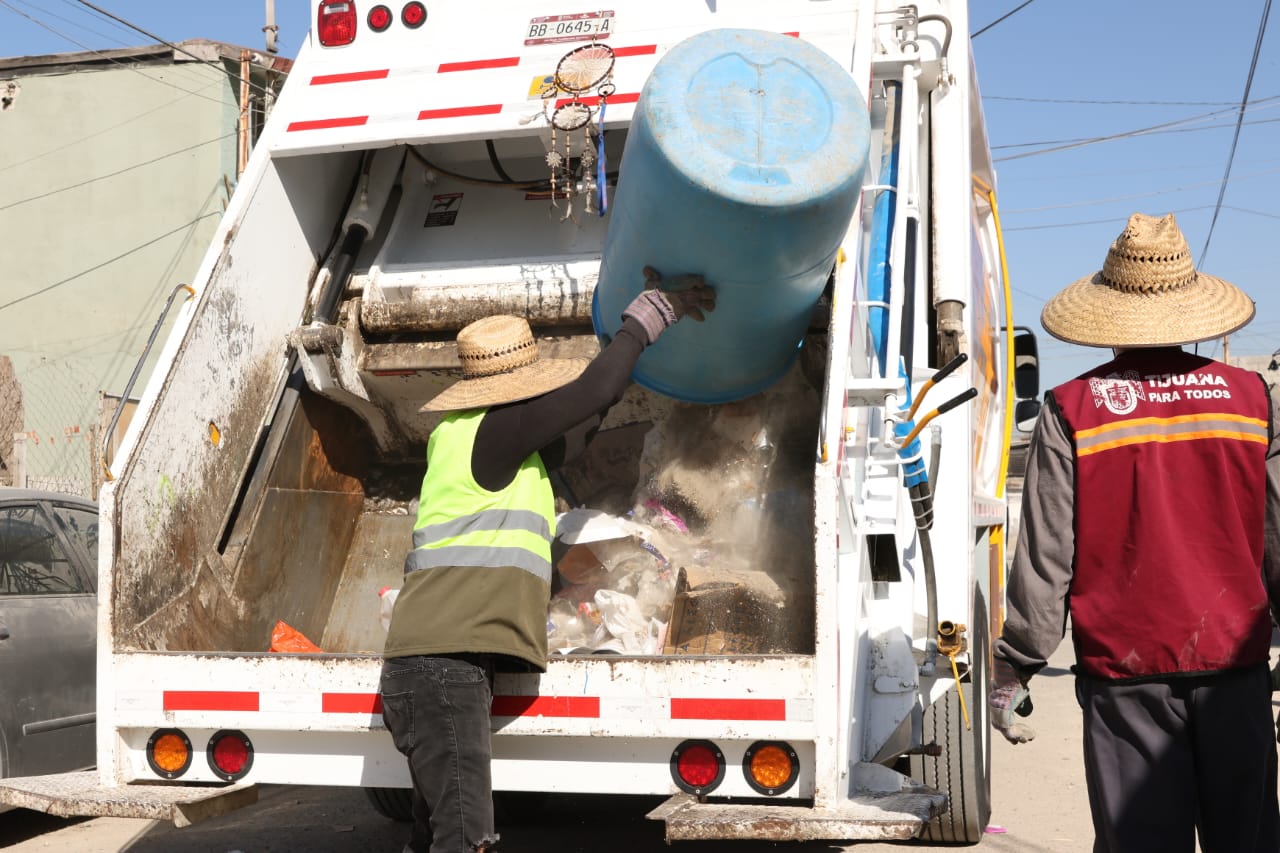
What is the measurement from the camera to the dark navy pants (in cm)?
245

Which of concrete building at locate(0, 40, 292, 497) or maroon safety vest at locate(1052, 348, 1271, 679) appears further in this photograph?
concrete building at locate(0, 40, 292, 497)

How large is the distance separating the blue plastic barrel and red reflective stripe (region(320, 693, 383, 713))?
1.25 metres

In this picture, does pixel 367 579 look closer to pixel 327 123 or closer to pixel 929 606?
pixel 327 123

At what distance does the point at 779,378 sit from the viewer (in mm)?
3961

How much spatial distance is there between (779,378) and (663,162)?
40.4 inches

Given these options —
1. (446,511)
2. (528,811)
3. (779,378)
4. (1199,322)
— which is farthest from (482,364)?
(528,811)

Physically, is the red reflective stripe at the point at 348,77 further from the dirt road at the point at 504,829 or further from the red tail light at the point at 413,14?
the dirt road at the point at 504,829

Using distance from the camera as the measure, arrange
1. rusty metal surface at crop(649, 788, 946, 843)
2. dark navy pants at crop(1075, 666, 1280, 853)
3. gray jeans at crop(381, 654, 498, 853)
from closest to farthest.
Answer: dark navy pants at crop(1075, 666, 1280, 853) < rusty metal surface at crop(649, 788, 946, 843) < gray jeans at crop(381, 654, 498, 853)

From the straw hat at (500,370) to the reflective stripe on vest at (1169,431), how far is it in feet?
4.20

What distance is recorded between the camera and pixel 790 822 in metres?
2.96

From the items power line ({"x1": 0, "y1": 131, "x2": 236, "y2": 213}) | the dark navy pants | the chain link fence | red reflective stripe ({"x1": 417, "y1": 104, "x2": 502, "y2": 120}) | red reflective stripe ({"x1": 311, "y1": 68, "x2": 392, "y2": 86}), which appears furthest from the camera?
power line ({"x1": 0, "y1": 131, "x2": 236, "y2": 213})

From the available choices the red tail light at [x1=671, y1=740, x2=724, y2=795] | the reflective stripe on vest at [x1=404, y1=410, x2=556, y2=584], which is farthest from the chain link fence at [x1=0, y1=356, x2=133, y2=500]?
the red tail light at [x1=671, y1=740, x2=724, y2=795]

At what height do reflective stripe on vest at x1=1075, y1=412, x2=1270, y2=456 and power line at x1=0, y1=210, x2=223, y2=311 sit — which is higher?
power line at x1=0, y1=210, x2=223, y2=311

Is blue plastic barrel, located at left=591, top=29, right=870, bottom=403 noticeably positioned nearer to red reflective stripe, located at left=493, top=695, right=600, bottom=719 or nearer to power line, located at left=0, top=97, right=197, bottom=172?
red reflective stripe, located at left=493, top=695, right=600, bottom=719
